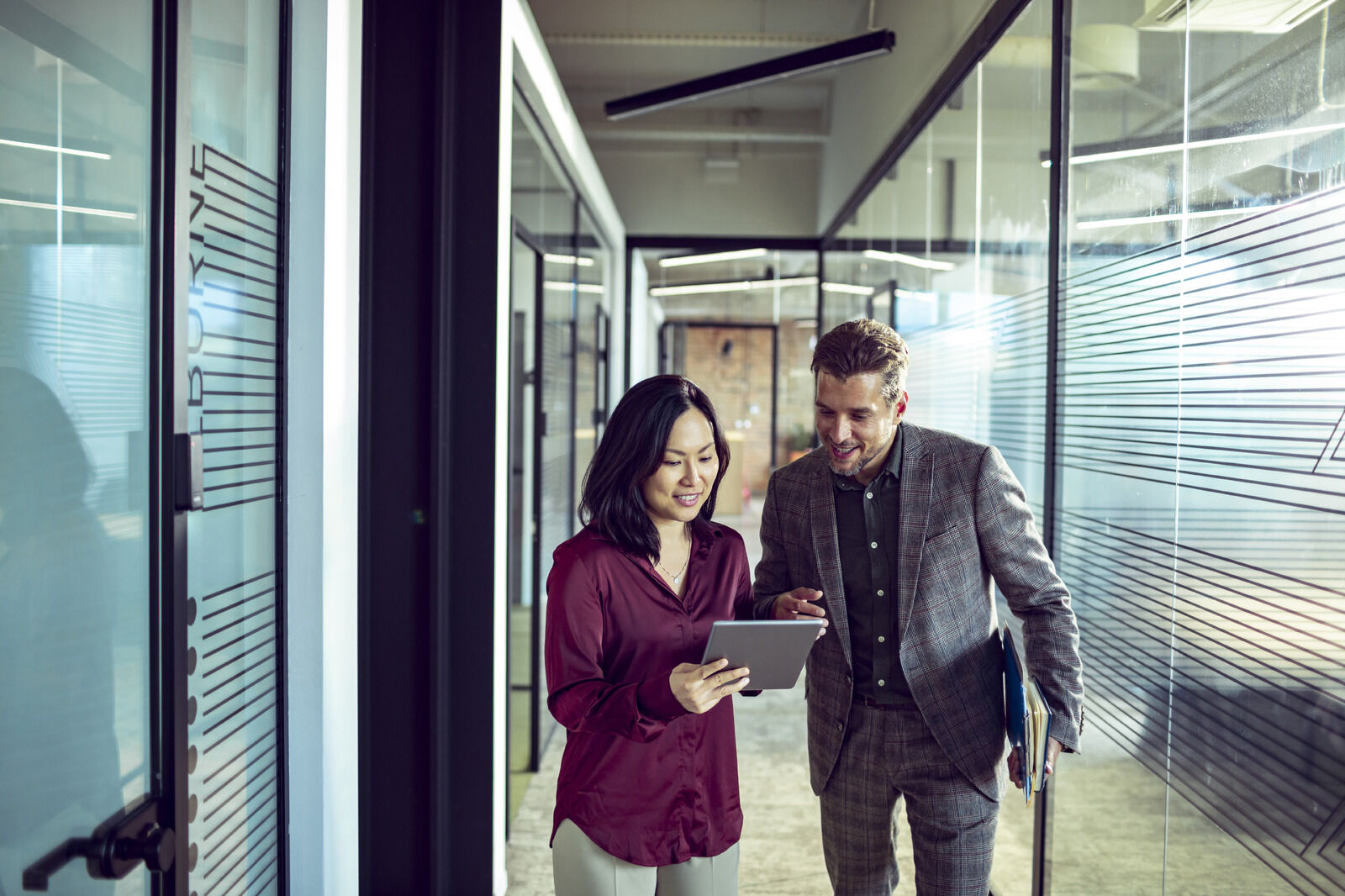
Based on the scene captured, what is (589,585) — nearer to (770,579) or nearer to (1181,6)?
(770,579)

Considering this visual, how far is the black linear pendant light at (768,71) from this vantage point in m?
3.92

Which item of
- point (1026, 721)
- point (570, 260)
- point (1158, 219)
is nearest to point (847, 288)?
point (570, 260)

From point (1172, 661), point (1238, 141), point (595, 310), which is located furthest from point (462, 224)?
point (595, 310)

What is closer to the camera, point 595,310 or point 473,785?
point 473,785

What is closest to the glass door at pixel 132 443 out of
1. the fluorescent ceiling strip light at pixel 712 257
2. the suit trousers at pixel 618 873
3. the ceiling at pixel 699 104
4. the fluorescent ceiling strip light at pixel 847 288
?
the suit trousers at pixel 618 873

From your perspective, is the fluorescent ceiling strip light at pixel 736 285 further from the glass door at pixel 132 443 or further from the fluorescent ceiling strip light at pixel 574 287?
the glass door at pixel 132 443

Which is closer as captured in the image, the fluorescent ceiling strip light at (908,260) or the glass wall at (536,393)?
the glass wall at (536,393)

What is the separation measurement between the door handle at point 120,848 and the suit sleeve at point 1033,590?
156cm

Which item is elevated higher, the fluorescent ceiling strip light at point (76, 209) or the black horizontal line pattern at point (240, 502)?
the fluorescent ceiling strip light at point (76, 209)

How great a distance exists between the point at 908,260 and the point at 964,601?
2864 millimetres

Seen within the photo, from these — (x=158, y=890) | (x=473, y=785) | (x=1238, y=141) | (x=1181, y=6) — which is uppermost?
(x=1181, y=6)

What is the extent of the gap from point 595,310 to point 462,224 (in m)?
3.39

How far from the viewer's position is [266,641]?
212cm

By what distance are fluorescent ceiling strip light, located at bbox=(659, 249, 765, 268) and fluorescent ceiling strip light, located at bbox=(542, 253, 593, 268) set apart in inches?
81.0
